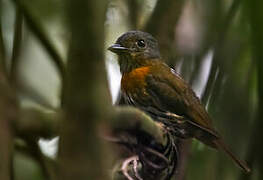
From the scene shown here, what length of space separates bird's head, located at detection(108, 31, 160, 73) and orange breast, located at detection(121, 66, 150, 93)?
28mm

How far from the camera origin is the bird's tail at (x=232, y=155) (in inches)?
89.3

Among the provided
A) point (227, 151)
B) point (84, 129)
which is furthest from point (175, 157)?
point (227, 151)

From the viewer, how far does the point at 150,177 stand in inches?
64.7

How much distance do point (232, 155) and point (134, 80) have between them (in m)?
0.66

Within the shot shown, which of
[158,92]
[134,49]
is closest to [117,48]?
[134,49]

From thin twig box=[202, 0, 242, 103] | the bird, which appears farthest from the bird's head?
thin twig box=[202, 0, 242, 103]

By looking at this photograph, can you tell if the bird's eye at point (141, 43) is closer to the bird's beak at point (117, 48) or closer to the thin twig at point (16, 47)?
the bird's beak at point (117, 48)

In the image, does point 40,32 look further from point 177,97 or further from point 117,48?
point 177,97

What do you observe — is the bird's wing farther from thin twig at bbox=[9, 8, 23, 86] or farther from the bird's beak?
thin twig at bbox=[9, 8, 23, 86]

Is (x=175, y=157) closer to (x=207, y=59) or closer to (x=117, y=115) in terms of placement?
(x=117, y=115)

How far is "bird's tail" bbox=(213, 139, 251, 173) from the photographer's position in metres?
2.27

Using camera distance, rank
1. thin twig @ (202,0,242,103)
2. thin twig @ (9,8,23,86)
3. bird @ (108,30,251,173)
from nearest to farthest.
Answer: thin twig @ (9,8,23,86), thin twig @ (202,0,242,103), bird @ (108,30,251,173)

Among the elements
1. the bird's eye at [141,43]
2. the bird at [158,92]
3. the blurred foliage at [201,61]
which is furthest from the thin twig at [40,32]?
the bird's eye at [141,43]

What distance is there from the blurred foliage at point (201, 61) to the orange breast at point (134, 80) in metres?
0.27
